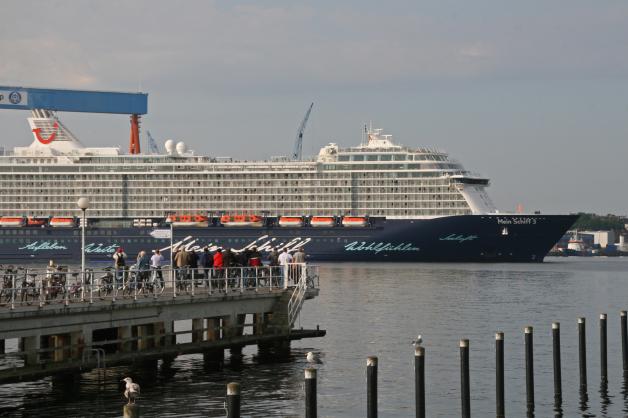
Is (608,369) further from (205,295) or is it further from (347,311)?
(347,311)

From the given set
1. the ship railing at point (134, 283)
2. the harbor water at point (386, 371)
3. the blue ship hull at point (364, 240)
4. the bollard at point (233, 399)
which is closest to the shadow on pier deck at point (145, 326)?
the ship railing at point (134, 283)

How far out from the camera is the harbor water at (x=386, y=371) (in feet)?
110

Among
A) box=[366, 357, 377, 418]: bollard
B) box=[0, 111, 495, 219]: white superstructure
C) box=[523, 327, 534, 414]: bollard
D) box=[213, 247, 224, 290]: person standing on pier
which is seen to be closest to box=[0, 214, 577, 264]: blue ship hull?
box=[0, 111, 495, 219]: white superstructure

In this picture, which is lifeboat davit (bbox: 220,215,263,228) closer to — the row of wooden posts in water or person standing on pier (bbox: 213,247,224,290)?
person standing on pier (bbox: 213,247,224,290)

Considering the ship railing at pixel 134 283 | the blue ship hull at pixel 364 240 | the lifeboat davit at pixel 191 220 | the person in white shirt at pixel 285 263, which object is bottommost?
the ship railing at pixel 134 283

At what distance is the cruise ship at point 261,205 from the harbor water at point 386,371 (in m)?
52.9

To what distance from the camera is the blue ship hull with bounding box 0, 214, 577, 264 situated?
124 m

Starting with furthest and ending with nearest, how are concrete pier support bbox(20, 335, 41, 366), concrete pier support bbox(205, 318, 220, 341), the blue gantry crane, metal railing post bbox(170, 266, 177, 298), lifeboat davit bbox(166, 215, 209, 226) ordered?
lifeboat davit bbox(166, 215, 209, 226) < the blue gantry crane < concrete pier support bbox(205, 318, 220, 341) < metal railing post bbox(170, 266, 177, 298) < concrete pier support bbox(20, 335, 41, 366)

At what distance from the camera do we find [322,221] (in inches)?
5138

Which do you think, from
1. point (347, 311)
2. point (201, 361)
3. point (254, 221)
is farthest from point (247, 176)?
point (201, 361)

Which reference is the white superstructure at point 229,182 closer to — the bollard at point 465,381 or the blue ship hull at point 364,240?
the blue ship hull at point 364,240

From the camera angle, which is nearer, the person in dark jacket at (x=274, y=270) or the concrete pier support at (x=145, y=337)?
the concrete pier support at (x=145, y=337)

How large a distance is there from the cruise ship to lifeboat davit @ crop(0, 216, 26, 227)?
104 mm

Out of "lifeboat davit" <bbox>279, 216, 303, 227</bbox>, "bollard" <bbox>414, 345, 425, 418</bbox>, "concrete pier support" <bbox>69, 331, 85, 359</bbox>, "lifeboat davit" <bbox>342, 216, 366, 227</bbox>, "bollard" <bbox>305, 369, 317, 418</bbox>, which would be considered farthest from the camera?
"lifeboat davit" <bbox>279, 216, 303, 227</bbox>
